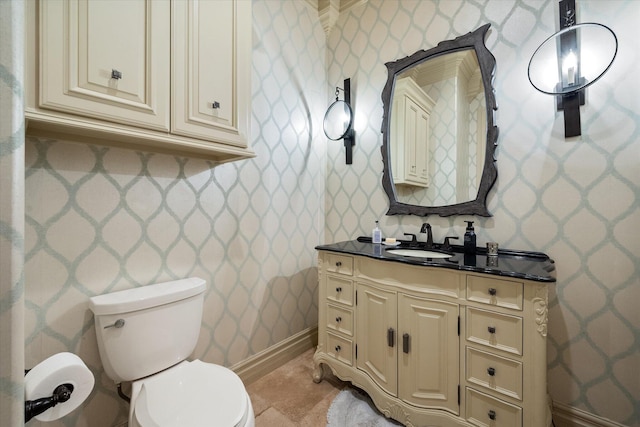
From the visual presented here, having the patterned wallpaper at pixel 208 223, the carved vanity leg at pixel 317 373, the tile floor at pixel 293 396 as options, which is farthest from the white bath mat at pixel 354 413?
the patterned wallpaper at pixel 208 223

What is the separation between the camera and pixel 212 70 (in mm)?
1355

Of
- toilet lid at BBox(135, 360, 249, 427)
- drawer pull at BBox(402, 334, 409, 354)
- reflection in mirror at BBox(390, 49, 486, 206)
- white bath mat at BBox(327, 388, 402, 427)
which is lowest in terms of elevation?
white bath mat at BBox(327, 388, 402, 427)

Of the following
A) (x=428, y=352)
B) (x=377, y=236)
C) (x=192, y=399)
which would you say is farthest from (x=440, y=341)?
(x=192, y=399)

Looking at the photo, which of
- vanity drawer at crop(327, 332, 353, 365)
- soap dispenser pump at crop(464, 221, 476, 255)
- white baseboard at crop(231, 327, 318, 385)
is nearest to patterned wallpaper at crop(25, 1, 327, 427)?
white baseboard at crop(231, 327, 318, 385)

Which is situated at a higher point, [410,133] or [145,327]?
[410,133]

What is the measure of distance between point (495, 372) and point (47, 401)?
1521 millimetres

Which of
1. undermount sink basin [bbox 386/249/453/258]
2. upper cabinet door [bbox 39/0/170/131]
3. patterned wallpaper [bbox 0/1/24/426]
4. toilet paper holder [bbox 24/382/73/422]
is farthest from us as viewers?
undermount sink basin [bbox 386/249/453/258]

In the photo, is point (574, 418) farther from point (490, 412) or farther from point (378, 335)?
point (378, 335)

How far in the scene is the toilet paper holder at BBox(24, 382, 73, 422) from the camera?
Answer: 568 mm

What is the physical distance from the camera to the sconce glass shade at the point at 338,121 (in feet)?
7.37

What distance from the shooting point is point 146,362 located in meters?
1.24

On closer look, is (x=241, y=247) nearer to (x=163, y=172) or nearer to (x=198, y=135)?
(x=163, y=172)

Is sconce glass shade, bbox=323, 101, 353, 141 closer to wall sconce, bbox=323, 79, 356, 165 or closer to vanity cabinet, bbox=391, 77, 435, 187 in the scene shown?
wall sconce, bbox=323, 79, 356, 165

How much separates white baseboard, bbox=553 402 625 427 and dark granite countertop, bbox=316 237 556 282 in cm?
69
